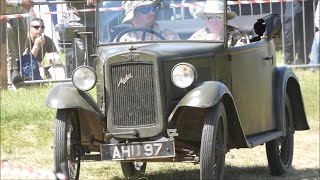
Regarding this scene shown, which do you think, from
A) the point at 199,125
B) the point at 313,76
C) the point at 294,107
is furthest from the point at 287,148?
the point at 313,76

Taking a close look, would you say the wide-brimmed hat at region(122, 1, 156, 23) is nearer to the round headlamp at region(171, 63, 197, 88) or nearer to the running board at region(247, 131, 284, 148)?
the round headlamp at region(171, 63, 197, 88)

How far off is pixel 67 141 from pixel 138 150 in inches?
24.9

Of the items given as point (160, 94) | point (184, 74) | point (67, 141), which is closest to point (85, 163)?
point (67, 141)

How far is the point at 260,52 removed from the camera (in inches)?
387

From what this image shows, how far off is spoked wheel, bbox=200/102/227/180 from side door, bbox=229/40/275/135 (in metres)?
0.93

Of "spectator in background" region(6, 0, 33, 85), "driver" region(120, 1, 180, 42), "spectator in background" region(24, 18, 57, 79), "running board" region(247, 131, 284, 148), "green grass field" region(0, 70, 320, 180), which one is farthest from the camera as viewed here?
"spectator in background" region(24, 18, 57, 79)

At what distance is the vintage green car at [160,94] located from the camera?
821 centimetres

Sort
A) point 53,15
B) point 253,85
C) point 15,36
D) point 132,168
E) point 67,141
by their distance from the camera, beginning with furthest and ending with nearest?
point 53,15, point 15,36, point 132,168, point 253,85, point 67,141

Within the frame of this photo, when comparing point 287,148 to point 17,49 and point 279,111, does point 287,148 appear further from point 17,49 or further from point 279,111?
point 17,49

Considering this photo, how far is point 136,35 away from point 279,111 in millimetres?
2062

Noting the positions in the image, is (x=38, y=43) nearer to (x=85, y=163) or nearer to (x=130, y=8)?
(x=85, y=163)

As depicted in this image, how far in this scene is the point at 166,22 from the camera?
9164 mm

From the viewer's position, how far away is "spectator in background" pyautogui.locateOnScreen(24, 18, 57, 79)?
557 inches

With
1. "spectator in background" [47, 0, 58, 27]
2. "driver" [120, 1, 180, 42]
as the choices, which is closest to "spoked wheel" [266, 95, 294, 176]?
"driver" [120, 1, 180, 42]
